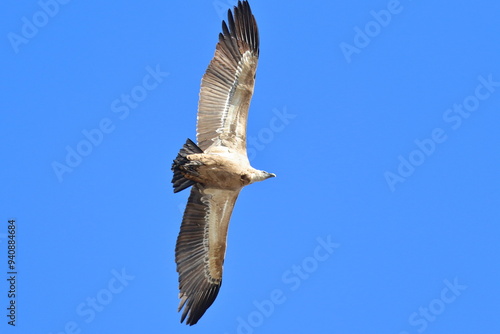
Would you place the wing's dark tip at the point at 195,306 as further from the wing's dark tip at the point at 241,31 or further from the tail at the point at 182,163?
the wing's dark tip at the point at 241,31

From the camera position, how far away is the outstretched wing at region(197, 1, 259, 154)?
15.0m

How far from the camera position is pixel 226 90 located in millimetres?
15000

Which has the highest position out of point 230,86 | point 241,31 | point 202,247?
point 241,31

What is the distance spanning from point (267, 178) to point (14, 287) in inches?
206

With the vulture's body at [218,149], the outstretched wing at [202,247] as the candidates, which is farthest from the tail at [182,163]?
the outstretched wing at [202,247]

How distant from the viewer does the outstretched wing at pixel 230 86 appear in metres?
15.0

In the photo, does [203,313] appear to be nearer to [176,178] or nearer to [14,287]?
[176,178]

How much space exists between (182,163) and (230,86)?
1704mm

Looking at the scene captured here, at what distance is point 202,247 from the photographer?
589 inches

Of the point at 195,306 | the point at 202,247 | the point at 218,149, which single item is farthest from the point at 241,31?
the point at 195,306

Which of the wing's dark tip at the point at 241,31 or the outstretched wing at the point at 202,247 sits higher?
the wing's dark tip at the point at 241,31

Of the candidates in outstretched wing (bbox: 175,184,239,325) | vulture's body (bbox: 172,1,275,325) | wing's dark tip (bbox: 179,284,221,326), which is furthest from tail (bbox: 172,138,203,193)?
wing's dark tip (bbox: 179,284,221,326)

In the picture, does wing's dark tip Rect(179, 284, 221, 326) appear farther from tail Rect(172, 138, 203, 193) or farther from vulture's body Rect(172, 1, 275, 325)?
tail Rect(172, 138, 203, 193)

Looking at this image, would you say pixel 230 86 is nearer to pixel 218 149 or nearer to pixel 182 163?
pixel 218 149
